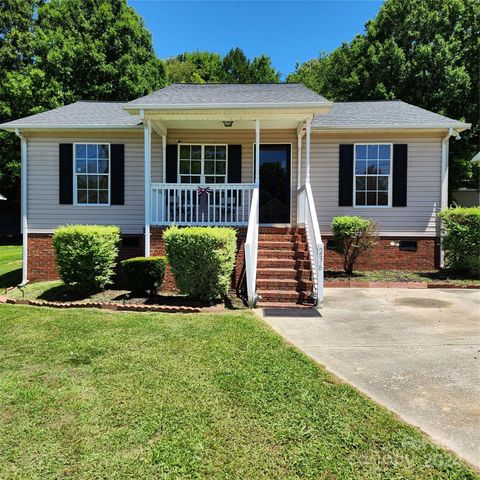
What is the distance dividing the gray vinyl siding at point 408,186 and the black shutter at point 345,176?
0.33 ft

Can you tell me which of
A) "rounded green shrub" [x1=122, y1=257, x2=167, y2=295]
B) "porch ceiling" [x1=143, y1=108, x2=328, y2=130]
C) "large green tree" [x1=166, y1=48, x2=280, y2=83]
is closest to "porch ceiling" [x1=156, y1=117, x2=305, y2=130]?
"porch ceiling" [x1=143, y1=108, x2=328, y2=130]

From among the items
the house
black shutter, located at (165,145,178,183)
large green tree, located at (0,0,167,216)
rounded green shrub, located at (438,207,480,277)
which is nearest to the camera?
rounded green shrub, located at (438,207,480,277)

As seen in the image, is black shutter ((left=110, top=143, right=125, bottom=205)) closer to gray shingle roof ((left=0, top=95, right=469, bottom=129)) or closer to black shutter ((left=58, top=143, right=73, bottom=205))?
gray shingle roof ((left=0, top=95, right=469, bottom=129))

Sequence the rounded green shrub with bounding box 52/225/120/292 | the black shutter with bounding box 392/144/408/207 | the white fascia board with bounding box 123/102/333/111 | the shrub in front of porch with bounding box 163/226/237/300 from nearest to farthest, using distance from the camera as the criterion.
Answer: the shrub in front of porch with bounding box 163/226/237/300 < the rounded green shrub with bounding box 52/225/120/292 < the white fascia board with bounding box 123/102/333/111 < the black shutter with bounding box 392/144/408/207

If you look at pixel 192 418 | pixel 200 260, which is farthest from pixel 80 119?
pixel 192 418

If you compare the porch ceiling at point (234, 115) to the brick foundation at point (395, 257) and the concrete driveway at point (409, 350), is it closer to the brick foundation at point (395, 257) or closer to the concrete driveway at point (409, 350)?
the brick foundation at point (395, 257)

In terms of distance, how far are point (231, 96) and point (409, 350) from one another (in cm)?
700

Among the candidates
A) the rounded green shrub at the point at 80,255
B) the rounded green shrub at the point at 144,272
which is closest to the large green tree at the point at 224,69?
the rounded green shrub at the point at 80,255

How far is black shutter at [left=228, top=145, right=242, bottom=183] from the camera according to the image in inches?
403

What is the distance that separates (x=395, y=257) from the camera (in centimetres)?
984

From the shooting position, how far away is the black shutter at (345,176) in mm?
9828

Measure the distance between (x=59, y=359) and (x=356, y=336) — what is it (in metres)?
3.51

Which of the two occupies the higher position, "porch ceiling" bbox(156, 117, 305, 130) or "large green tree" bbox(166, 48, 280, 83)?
"large green tree" bbox(166, 48, 280, 83)

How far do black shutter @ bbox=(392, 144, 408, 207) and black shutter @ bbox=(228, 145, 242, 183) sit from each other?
3.96 metres
